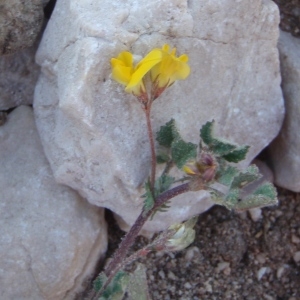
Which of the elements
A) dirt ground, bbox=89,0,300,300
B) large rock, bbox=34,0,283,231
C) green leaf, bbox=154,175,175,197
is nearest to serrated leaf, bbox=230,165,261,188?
green leaf, bbox=154,175,175,197

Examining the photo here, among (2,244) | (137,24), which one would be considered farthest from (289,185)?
(2,244)

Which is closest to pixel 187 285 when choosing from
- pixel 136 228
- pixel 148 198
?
pixel 136 228

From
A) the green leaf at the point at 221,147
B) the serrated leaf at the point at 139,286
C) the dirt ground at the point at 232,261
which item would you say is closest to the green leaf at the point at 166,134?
the green leaf at the point at 221,147

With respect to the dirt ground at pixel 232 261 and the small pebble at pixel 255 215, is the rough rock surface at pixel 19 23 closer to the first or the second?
the dirt ground at pixel 232 261

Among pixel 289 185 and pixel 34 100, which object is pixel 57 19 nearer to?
pixel 34 100

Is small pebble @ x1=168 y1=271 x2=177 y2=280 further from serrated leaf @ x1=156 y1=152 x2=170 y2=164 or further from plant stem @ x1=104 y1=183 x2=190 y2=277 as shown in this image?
Answer: serrated leaf @ x1=156 y1=152 x2=170 y2=164

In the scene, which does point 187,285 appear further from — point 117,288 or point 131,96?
point 131,96
